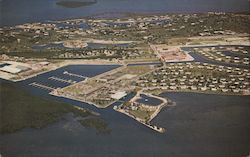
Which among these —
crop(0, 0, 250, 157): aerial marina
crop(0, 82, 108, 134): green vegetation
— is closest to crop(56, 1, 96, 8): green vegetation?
crop(0, 0, 250, 157): aerial marina

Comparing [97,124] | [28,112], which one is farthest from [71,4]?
[97,124]

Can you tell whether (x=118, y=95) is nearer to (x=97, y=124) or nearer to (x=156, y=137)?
(x=97, y=124)

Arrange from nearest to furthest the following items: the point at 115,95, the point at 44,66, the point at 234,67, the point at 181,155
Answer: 1. the point at 181,155
2. the point at 115,95
3. the point at 44,66
4. the point at 234,67

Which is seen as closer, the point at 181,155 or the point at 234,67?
the point at 181,155

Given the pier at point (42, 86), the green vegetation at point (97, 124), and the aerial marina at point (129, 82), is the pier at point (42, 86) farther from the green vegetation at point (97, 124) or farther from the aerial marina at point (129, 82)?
the green vegetation at point (97, 124)

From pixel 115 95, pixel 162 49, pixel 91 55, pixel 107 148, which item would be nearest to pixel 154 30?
pixel 162 49

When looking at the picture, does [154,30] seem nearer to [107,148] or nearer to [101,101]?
[101,101]
